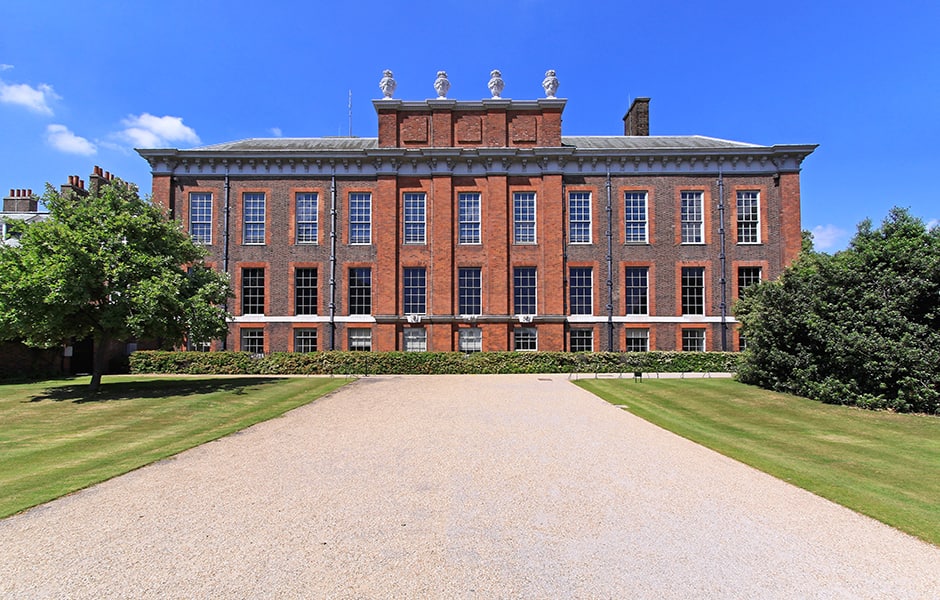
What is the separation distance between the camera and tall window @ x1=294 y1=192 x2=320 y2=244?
31391 millimetres

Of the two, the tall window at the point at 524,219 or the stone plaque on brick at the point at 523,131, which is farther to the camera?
the stone plaque on brick at the point at 523,131

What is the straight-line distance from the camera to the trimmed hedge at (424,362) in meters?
25.6

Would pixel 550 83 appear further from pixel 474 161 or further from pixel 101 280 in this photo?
pixel 101 280

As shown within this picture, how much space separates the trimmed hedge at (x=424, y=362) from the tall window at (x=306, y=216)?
858 centimetres

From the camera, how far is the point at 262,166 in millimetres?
31203

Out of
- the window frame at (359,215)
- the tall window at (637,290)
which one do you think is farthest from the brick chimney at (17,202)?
the tall window at (637,290)

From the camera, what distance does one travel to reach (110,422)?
508 inches

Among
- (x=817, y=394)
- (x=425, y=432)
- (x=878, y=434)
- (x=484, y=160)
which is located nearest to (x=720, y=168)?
(x=484, y=160)

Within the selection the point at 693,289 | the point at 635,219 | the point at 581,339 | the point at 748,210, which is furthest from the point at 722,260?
the point at 581,339

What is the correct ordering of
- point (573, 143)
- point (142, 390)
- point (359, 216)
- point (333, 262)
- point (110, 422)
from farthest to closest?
1. point (573, 143)
2. point (359, 216)
3. point (333, 262)
4. point (142, 390)
5. point (110, 422)

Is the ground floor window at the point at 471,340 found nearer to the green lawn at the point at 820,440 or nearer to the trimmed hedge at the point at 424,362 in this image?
the trimmed hedge at the point at 424,362

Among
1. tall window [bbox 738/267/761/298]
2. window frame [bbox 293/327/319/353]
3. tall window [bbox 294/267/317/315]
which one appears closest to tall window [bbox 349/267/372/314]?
tall window [bbox 294/267/317/315]

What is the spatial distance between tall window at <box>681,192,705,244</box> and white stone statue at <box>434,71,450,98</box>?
16512 mm

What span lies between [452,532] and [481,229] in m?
26.6
